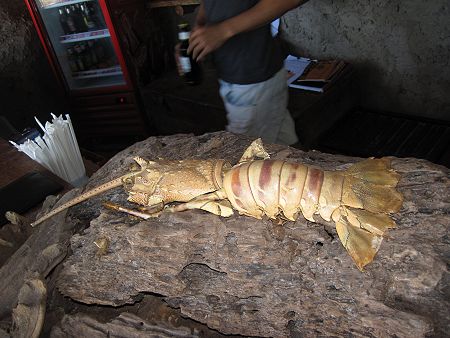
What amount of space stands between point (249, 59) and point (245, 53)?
51 mm

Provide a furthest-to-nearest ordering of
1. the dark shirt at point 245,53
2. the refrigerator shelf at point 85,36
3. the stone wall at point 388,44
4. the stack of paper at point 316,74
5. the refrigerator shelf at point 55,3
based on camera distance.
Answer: the refrigerator shelf at point 85,36
the refrigerator shelf at point 55,3
the stack of paper at point 316,74
the stone wall at point 388,44
the dark shirt at point 245,53

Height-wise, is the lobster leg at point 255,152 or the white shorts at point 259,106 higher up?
the lobster leg at point 255,152

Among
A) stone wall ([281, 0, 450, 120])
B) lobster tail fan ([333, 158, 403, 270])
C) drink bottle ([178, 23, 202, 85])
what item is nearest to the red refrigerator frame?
drink bottle ([178, 23, 202, 85])

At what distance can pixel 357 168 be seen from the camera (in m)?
1.68

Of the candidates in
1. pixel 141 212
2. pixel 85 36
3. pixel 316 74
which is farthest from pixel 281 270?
pixel 85 36

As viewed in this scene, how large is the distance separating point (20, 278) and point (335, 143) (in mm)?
2985

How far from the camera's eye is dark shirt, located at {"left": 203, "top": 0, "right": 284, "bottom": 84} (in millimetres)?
2584

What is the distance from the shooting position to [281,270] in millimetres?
1544

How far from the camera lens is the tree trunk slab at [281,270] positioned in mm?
1375

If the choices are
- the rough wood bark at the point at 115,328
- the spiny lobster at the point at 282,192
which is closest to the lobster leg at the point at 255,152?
the spiny lobster at the point at 282,192

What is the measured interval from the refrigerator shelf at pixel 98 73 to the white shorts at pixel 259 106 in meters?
2.50

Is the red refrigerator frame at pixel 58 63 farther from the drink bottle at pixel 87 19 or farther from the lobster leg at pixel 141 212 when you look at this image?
the lobster leg at pixel 141 212

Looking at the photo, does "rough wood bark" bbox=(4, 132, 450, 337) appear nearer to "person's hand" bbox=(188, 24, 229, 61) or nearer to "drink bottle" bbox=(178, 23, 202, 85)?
"person's hand" bbox=(188, 24, 229, 61)

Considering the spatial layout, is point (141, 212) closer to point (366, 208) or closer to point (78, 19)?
point (366, 208)
